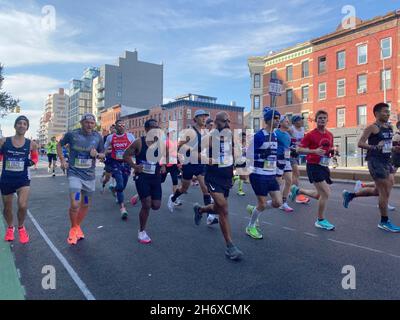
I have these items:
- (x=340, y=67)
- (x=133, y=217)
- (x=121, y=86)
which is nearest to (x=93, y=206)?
(x=133, y=217)

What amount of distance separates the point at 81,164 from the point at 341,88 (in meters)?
34.4

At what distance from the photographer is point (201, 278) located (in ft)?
12.1

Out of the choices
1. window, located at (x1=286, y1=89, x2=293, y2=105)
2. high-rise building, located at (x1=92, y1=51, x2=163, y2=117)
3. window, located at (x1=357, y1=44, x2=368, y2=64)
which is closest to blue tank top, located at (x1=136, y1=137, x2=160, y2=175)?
window, located at (x1=357, y1=44, x2=368, y2=64)

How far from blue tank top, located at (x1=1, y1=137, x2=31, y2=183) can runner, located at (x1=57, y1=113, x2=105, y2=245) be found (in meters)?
0.58

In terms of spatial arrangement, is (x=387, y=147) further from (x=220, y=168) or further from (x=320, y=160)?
(x=220, y=168)

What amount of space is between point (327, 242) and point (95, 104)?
105464mm

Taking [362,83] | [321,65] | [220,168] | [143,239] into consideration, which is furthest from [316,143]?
[321,65]

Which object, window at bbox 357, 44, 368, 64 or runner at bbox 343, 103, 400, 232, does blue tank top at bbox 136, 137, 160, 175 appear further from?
window at bbox 357, 44, 368, 64

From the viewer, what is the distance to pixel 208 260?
432cm

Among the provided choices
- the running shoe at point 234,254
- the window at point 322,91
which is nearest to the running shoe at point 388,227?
the running shoe at point 234,254

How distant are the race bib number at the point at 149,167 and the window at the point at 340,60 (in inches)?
1348

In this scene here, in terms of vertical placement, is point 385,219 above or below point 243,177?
below

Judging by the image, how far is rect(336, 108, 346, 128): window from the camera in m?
34.2

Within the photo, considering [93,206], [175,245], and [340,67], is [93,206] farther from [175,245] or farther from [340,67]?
[340,67]
